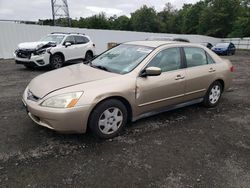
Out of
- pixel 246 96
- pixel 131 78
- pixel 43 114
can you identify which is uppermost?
pixel 131 78

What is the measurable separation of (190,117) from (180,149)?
4.74ft

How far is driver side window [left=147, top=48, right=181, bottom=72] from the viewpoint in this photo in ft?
14.6

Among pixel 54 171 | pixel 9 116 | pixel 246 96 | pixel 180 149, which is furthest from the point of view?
pixel 246 96

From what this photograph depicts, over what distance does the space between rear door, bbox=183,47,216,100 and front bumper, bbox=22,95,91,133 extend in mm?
2279

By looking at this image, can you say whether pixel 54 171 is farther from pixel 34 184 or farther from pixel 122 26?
pixel 122 26

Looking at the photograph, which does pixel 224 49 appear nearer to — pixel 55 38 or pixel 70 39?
pixel 70 39

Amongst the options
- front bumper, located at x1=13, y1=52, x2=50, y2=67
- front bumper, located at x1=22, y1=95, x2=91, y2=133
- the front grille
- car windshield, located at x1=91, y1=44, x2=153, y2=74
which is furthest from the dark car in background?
front bumper, located at x1=22, y1=95, x2=91, y2=133

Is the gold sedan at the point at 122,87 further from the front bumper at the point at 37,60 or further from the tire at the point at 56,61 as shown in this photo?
the tire at the point at 56,61

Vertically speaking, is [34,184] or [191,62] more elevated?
Answer: [191,62]

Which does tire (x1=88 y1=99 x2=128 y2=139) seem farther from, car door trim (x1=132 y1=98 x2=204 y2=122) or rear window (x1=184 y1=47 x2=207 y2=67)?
rear window (x1=184 y1=47 x2=207 y2=67)

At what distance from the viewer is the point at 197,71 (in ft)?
16.6

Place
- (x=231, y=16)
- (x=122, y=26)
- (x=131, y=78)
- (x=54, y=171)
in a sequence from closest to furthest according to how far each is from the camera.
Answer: (x=54, y=171) < (x=131, y=78) < (x=231, y=16) < (x=122, y=26)

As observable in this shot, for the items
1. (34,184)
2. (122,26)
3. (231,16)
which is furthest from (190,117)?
(122,26)

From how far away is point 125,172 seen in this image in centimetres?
310
